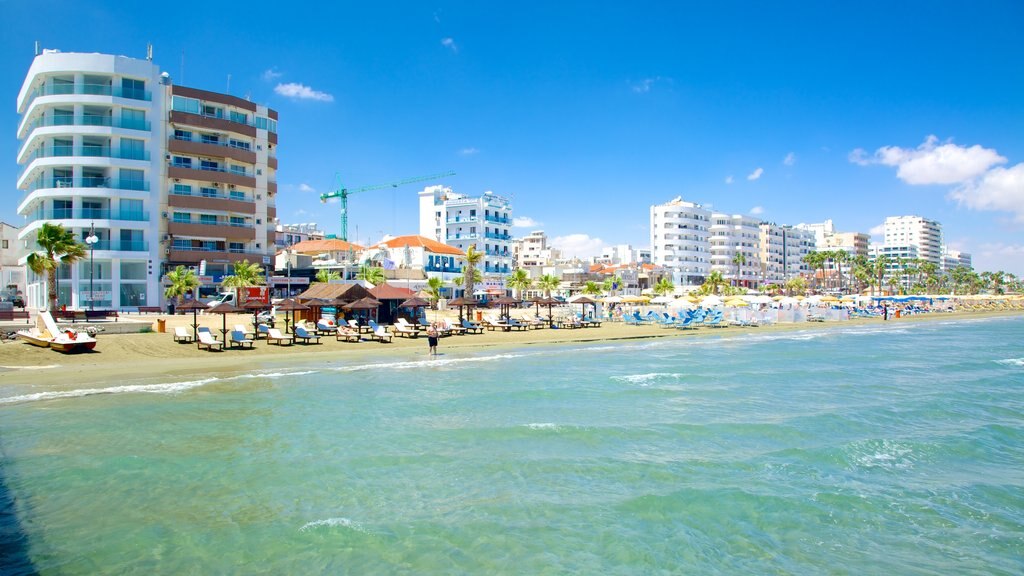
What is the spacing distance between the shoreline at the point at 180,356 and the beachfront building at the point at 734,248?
8914 centimetres

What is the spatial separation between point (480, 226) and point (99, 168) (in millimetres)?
46184

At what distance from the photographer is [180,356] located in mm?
25875

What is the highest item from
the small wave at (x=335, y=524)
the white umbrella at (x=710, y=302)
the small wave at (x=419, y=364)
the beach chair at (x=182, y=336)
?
the white umbrella at (x=710, y=302)

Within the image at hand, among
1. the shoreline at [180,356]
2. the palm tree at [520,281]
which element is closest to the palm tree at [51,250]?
the shoreline at [180,356]

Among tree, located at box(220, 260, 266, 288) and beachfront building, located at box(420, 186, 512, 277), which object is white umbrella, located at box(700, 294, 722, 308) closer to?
beachfront building, located at box(420, 186, 512, 277)

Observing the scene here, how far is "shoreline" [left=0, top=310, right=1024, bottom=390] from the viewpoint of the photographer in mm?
20891

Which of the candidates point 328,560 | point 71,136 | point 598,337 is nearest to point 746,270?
point 598,337

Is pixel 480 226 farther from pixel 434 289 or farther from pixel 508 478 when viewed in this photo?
pixel 508 478

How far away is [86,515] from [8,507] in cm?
138

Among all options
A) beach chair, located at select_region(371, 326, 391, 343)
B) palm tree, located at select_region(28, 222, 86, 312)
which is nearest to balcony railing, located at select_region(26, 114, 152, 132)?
palm tree, located at select_region(28, 222, 86, 312)

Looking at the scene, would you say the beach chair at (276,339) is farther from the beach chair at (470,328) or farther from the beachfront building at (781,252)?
the beachfront building at (781,252)

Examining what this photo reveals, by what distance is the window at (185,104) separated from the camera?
170ft

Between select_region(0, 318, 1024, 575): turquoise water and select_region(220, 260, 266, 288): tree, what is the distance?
27.4m

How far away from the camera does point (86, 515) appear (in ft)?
30.4
